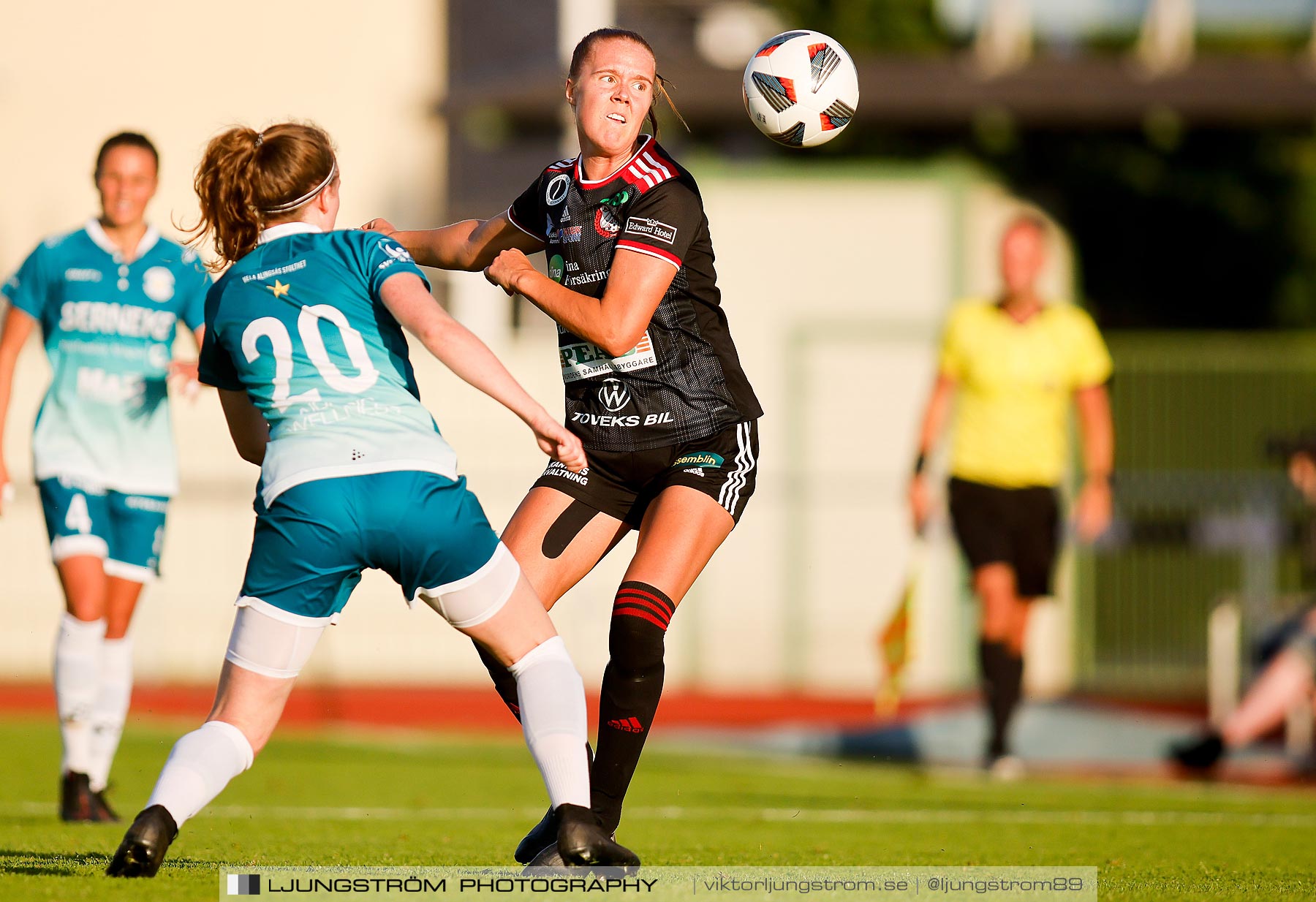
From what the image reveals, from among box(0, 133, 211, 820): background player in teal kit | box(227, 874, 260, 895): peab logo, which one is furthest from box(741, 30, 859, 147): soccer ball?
box(227, 874, 260, 895): peab logo

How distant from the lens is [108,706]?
281 inches

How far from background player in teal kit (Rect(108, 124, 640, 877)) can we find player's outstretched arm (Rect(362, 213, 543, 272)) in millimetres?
883

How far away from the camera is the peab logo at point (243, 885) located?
437 cm

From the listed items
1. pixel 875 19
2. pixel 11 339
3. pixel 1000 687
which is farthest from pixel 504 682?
pixel 875 19

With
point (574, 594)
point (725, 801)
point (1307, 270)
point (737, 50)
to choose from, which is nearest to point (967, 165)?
point (737, 50)

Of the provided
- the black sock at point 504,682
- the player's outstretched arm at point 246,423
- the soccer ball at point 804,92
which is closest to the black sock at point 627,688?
the black sock at point 504,682

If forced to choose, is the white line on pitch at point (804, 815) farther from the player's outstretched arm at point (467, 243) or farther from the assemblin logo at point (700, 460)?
the player's outstretched arm at point (467, 243)

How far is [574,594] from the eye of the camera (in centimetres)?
1600

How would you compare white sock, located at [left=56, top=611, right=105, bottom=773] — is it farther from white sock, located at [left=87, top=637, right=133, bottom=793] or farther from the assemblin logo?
the assemblin logo

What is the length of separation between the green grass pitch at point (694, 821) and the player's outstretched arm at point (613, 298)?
1.56m

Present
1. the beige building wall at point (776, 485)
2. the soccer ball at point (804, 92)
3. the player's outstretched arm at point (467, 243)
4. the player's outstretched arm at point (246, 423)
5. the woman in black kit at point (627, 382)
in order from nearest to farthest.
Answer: the player's outstretched arm at point (246, 423), the woman in black kit at point (627, 382), the player's outstretched arm at point (467, 243), the soccer ball at point (804, 92), the beige building wall at point (776, 485)

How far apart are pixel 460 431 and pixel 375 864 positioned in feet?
36.6

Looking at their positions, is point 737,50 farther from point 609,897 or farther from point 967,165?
point 609,897

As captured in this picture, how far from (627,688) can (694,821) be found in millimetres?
2170
